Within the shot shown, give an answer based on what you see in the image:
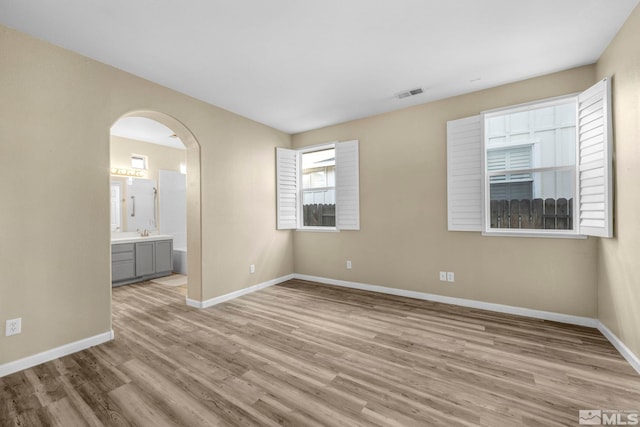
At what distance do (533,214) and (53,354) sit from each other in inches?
196

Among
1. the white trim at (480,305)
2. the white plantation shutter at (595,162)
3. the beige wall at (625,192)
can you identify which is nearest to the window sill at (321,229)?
the white trim at (480,305)

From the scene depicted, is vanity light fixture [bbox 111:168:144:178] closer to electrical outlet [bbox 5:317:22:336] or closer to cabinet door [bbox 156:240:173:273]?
cabinet door [bbox 156:240:173:273]

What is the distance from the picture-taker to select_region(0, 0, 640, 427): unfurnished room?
1860 mm

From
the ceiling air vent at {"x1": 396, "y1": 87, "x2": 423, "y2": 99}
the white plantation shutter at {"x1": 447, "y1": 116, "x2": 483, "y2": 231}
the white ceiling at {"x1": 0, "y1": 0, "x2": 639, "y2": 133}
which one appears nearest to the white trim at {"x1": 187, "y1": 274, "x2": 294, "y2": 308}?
the white ceiling at {"x1": 0, "y1": 0, "x2": 639, "y2": 133}

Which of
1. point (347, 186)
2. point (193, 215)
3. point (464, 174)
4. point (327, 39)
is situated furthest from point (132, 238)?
point (464, 174)

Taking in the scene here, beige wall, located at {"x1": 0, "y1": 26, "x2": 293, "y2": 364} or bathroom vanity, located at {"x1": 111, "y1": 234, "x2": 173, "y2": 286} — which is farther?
bathroom vanity, located at {"x1": 111, "y1": 234, "x2": 173, "y2": 286}

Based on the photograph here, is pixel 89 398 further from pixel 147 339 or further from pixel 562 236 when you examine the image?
pixel 562 236

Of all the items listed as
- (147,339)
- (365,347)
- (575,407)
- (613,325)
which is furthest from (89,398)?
(613,325)

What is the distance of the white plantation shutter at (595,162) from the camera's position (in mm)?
2344

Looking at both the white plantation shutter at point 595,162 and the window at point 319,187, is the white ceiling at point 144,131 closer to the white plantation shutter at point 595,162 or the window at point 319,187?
the window at point 319,187

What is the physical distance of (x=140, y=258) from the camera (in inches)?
192

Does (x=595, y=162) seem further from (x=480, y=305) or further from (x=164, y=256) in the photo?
(x=164, y=256)

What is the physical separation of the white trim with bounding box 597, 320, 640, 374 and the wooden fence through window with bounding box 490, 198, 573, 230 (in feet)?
3.33

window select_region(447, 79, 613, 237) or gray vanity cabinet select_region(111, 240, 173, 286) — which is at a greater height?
window select_region(447, 79, 613, 237)
